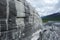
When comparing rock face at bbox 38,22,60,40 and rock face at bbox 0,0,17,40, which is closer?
rock face at bbox 0,0,17,40

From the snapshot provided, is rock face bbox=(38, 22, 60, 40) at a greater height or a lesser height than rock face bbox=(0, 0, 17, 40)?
lesser

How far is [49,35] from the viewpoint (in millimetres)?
13000

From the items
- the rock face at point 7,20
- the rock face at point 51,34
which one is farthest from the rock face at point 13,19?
the rock face at point 51,34

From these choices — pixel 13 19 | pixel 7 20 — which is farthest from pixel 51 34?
pixel 7 20

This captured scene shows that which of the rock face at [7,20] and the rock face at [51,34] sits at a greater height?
the rock face at [7,20]

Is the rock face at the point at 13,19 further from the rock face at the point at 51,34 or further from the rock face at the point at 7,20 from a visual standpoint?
the rock face at the point at 51,34

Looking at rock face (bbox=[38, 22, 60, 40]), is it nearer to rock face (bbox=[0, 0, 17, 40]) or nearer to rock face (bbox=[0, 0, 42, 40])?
rock face (bbox=[0, 0, 42, 40])

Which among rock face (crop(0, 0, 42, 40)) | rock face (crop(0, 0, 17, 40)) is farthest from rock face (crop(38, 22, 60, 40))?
rock face (crop(0, 0, 17, 40))

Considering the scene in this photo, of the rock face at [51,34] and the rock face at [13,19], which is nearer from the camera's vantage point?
the rock face at [13,19]

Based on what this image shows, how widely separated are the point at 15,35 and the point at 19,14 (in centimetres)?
125

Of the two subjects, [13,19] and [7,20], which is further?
[13,19]

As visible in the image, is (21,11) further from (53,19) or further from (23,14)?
(53,19)

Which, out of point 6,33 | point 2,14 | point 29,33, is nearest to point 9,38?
point 6,33

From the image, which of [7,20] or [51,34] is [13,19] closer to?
[7,20]
